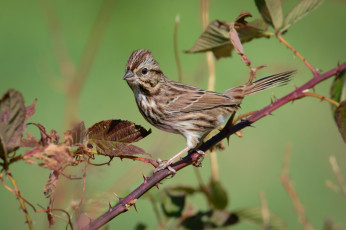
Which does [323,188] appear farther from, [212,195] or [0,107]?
[0,107]

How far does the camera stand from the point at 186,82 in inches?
211

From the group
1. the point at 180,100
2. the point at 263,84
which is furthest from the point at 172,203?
the point at 180,100

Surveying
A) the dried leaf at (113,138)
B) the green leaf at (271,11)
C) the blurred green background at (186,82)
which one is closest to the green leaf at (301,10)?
the green leaf at (271,11)

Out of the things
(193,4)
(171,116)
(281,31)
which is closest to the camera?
(281,31)

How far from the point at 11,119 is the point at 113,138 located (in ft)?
1.23

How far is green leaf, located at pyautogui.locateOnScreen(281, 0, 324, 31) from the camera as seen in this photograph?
2.13 meters

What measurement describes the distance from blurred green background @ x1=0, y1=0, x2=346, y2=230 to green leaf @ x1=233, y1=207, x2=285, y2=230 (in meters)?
2.58

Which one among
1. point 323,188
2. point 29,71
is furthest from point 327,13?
point 29,71

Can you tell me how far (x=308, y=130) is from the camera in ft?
23.7

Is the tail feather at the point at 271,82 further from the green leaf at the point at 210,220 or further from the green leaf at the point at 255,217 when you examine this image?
the green leaf at the point at 210,220

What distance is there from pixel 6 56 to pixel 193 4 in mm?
3147

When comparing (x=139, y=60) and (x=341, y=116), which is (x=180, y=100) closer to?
(x=139, y=60)

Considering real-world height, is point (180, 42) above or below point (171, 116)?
above

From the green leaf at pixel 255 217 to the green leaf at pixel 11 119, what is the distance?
1.14m
